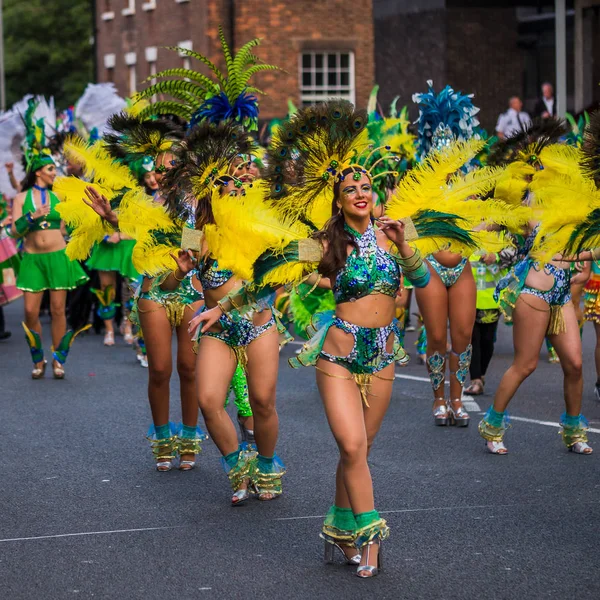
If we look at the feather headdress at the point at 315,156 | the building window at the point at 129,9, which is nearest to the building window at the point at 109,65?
the building window at the point at 129,9

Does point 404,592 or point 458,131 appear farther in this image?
point 458,131

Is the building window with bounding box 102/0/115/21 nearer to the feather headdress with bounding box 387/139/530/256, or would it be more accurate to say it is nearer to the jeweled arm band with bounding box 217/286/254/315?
the jeweled arm band with bounding box 217/286/254/315

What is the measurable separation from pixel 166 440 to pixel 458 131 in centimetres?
385

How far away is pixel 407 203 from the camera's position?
6398 millimetres

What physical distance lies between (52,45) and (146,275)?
5476 cm

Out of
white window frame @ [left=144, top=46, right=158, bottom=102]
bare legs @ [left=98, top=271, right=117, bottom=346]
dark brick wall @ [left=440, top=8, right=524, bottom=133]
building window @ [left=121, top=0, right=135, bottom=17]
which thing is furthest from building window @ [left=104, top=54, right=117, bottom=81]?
bare legs @ [left=98, top=271, right=117, bottom=346]

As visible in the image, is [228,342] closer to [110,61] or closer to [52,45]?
[110,61]

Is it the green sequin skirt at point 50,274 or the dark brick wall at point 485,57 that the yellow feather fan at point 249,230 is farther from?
the dark brick wall at point 485,57

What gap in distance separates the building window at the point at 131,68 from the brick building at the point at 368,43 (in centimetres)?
4

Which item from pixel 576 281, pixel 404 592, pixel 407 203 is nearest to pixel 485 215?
pixel 407 203

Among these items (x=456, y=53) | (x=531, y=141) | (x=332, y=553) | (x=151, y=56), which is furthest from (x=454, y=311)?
(x=151, y=56)

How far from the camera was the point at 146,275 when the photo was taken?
26.5 feet

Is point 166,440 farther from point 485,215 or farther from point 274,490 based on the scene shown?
point 485,215

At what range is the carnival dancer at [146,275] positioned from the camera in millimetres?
8203
